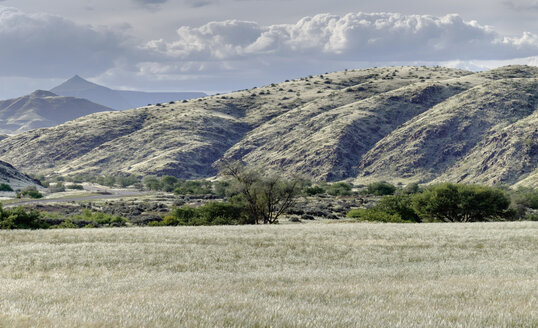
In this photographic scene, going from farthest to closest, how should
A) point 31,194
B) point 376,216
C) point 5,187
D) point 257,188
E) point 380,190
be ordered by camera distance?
1. point 5,187
2. point 380,190
3. point 31,194
4. point 257,188
5. point 376,216

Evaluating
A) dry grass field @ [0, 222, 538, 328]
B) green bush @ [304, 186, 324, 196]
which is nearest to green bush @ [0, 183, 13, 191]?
green bush @ [304, 186, 324, 196]

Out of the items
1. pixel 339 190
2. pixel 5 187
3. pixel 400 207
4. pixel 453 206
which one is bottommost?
pixel 339 190

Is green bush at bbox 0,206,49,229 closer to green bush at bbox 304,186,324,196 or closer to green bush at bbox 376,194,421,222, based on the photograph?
green bush at bbox 376,194,421,222

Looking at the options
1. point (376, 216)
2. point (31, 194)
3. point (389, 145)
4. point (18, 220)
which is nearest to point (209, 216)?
point (376, 216)

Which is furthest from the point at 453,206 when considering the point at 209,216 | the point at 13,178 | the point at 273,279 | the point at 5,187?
the point at 13,178

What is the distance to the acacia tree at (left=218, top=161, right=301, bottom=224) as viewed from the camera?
64.3 metres

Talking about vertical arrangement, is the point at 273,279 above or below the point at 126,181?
above

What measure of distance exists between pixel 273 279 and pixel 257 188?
165ft

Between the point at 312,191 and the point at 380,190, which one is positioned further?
the point at 312,191

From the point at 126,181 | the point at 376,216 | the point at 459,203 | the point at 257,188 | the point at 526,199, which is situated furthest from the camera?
the point at 126,181

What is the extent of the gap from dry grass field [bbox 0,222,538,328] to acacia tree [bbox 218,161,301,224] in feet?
103

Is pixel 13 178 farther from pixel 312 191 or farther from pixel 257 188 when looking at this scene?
pixel 257 188

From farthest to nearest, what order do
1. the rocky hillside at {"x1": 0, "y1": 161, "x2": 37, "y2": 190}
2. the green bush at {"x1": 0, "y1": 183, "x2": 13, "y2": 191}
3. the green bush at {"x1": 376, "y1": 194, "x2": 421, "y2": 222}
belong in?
the rocky hillside at {"x1": 0, "y1": 161, "x2": 37, "y2": 190} < the green bush at {"x1": 0, "y1": 183, "x2": 13, "y2": 191} < the green bush at {"x1": 376, "y1": 194, "x2": 421, "y2": 222}

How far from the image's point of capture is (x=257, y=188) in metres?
64.2
